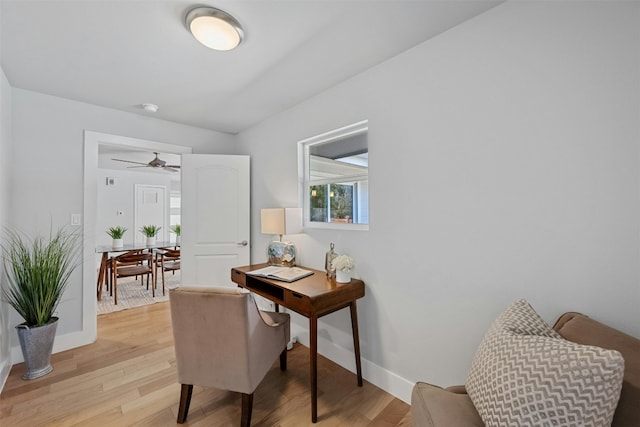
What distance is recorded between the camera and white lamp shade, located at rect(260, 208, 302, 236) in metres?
2.41

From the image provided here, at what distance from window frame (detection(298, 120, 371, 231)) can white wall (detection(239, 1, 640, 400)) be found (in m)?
0.09

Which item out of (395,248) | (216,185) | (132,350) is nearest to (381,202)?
(395,248)

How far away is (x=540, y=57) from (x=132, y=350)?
3.60 meters

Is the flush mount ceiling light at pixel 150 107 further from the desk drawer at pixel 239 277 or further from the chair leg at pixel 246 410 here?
the chair leg at pixel 246 410

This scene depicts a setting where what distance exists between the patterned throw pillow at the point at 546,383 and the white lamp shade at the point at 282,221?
1.76m

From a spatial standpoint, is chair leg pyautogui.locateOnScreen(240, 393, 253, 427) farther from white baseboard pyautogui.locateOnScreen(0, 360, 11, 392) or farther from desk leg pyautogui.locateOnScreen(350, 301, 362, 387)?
white baseboard pyautogui.locateOnScreen(0, 360, 11, 392)

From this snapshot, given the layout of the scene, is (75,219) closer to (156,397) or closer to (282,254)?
(156,397)

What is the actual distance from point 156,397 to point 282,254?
1.35 m

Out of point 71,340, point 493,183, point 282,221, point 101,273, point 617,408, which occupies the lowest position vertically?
point 71,340

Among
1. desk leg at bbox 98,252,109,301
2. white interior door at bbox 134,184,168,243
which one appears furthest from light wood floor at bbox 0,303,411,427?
white interior door at bbox 134,184,168,243

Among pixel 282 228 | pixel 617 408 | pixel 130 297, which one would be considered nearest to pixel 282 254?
pixel 282 228

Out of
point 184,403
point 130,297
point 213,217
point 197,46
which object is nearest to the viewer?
point 184,403

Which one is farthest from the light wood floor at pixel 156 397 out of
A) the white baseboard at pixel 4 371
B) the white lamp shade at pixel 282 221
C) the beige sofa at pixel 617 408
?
the white lamp shade at pixel 282 221

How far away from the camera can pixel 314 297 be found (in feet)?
5.42
